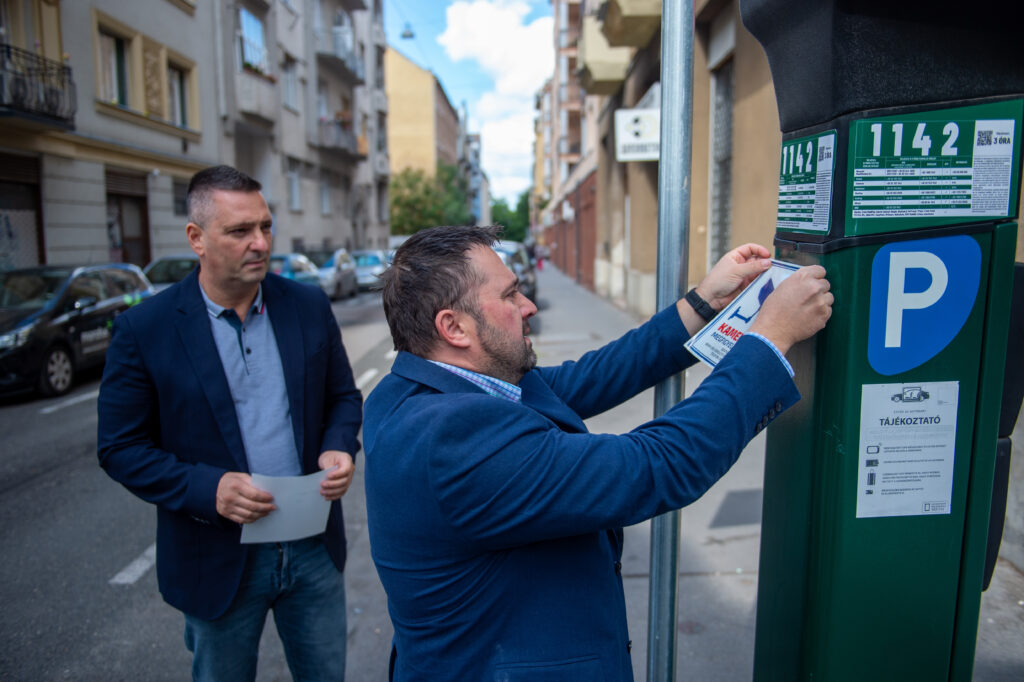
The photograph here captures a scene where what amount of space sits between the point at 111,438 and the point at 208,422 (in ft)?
0.85

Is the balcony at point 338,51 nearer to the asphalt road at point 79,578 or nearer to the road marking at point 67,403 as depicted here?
the road marking at point 67,403

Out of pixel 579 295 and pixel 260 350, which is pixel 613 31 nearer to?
pixel 579 295

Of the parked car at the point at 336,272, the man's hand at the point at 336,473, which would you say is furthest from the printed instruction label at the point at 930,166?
the parked car at the point at 336,272

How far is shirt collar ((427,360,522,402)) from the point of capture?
4.85 ft

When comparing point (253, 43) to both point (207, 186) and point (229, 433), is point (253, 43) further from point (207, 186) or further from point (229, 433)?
point (229, 433)

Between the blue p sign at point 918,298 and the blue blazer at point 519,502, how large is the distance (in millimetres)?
277

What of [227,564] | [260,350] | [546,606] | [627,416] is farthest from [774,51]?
[627,416]

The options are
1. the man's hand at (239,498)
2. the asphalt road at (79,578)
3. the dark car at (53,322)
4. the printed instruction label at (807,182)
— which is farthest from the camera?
the dark car at (53,322)

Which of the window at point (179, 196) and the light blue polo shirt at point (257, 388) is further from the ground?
the window at point (179, 196)

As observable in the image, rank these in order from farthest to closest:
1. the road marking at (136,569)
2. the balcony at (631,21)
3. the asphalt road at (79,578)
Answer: the balcony at (631,21) → the road marking at (136,569) → the asphalt road at (79,578)

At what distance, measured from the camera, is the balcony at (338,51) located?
1187 inches

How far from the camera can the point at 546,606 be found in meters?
1.42

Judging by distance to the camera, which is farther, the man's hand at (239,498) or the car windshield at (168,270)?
the car windshield at (168,270)

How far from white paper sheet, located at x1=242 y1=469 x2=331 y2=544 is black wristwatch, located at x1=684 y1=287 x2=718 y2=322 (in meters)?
1.17
